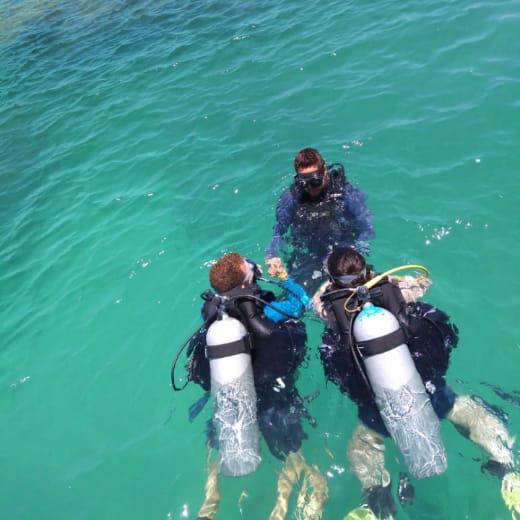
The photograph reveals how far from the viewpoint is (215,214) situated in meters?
8.55

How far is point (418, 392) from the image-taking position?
3.86 metres

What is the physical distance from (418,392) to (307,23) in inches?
433

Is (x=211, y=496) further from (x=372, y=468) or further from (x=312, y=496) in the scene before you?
(x=372, y=468)

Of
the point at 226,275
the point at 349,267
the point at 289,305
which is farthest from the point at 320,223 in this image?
the point at 349,267

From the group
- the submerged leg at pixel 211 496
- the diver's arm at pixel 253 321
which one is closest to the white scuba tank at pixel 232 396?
the diver's arm at pixel 253 321

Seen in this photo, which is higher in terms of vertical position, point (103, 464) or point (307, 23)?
point (307, 23)

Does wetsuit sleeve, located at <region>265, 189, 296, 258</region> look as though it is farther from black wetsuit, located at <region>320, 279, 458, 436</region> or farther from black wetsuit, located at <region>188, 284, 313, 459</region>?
black wetsuit, located at <region>320, 279, 458, 436</region>

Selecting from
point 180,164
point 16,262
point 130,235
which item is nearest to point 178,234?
point 130,235

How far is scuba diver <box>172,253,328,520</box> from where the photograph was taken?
4.23 meters

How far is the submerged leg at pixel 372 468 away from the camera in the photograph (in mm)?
4457

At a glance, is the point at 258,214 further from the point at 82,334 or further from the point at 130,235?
the point at 82,334

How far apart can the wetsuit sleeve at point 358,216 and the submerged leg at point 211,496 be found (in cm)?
312

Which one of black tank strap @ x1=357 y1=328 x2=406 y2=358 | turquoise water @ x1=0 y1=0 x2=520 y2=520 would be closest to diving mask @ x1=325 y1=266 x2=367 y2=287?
black tank strap @ x1=357 y1=328 x2=406 y2=358

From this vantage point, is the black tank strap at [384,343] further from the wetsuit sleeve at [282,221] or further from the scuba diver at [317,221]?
the wetsuit sleeve at [282,221]
